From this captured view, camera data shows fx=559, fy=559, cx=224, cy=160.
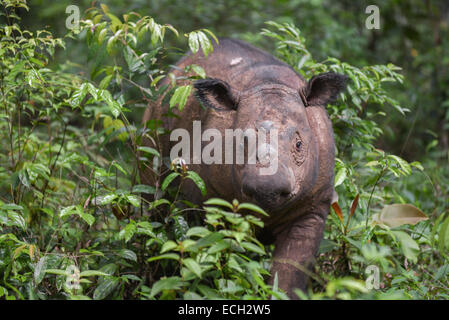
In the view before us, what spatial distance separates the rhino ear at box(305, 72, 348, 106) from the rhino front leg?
86 centimetres

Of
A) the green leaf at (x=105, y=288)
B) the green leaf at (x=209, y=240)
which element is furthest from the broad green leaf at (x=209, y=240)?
the green leaf at (x=105, y=288)

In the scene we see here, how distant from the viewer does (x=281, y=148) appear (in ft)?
12.0

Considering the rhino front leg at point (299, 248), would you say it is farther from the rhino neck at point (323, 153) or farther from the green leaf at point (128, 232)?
the green leaf at point (128, 232)

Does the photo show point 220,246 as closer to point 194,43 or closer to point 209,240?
point 209,240

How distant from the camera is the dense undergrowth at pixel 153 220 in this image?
3279mm

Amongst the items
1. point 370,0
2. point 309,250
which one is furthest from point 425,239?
point 370,0

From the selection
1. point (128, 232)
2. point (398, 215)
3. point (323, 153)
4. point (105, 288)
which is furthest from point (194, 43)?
point (398, 215)

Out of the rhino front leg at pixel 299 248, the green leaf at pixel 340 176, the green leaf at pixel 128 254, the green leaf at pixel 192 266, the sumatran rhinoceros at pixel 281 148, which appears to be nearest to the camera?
the green leaf at pixel 192 266

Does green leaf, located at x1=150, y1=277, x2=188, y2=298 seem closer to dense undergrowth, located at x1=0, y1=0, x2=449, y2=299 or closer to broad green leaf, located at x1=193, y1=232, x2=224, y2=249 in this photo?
dense undergrowth, located at x1=0, y1=0, x2=449, y2=299

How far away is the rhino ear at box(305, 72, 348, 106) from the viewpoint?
4148 millimetres

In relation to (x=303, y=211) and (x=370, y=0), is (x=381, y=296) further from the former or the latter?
(x=370, y=0)

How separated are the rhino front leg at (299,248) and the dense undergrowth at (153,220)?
0.16m

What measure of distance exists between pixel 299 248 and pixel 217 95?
1278 mm
